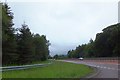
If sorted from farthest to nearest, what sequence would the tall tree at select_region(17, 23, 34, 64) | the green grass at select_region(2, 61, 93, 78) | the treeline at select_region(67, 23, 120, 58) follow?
the treeline at select_region(67, 23, 120, 58), the tall tree at select_region(17, 23, 34, 64), the green grass at select_region(2, 61, 93, 78)

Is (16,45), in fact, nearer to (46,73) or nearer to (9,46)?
(9,46)

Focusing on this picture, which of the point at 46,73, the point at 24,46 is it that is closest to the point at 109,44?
the point at 24,46

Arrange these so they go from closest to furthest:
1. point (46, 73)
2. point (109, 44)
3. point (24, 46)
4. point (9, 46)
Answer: point (46, 73) < point (9, 46) < point (24, 46) < point (109, 44)

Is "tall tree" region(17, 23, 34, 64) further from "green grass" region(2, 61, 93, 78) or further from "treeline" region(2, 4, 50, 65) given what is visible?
"green grass" region(2, 61, 93, 78)

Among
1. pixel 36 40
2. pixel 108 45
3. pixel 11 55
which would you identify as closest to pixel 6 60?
pixel 11 55

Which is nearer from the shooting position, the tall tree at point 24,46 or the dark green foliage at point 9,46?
the dark green foliage at point 9,46

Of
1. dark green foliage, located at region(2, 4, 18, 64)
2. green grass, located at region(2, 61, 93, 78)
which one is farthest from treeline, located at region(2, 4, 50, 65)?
green grass, located at region(2, 61, 93, 78)

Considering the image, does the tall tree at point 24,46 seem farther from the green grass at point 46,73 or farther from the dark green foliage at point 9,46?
the green grass at point 46,73

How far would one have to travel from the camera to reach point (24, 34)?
→ 59.2 m


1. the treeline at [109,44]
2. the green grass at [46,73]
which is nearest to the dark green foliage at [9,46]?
the green grass at [46,73]

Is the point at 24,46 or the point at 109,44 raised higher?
the point at 109,44

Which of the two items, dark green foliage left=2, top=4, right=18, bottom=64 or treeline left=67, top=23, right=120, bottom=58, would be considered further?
treeline left=67, top=23, right=120, bottom=58

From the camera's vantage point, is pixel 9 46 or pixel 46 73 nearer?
pixel 46 73

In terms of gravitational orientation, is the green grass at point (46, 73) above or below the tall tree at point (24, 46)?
below
